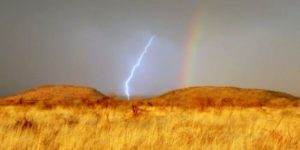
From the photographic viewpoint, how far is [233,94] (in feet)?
368

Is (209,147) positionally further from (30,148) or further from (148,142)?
(30,148)

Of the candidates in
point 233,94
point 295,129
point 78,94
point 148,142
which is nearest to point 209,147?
point 148,142

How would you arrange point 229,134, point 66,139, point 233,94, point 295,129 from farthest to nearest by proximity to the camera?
point 233,94 → point 295,129 → point 229,134 → point 66,139

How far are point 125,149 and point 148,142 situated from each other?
687 mm

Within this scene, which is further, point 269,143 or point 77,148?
point 269,143

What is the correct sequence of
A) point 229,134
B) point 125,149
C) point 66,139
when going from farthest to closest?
1. point 229,134
2. point 66,139
3. point 125,149

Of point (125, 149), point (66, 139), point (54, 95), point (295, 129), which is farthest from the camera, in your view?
point (54, 95)

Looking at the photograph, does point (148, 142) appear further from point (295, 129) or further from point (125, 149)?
point (295, 129)

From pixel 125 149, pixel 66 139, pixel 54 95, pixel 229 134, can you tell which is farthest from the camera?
pixel 54 95

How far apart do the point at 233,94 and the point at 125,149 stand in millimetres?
104788

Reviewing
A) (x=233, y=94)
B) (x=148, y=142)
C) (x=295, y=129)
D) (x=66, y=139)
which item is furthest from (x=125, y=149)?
(x=233, y=94)

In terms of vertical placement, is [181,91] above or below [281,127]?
above

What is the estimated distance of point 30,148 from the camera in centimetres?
930

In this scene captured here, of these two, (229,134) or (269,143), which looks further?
(229,134)
